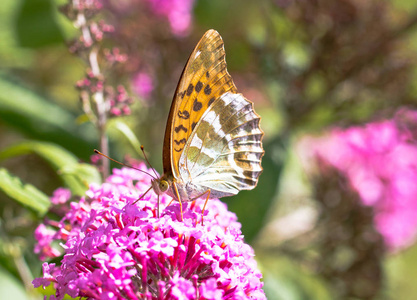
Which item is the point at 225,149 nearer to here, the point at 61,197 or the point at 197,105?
the point at 197,105

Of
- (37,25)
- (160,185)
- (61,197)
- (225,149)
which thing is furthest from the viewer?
(37,25)

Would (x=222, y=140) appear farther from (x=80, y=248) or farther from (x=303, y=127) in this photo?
(x=303, y=127)

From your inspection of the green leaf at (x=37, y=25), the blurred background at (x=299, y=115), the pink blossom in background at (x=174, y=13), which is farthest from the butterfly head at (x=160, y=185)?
the green leaf at (x=37, y=25)

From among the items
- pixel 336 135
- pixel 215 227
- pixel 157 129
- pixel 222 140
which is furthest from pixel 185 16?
pixel 215 227

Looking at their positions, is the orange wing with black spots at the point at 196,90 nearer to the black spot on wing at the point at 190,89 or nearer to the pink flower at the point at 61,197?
the black spot on wing at the point at 190,89

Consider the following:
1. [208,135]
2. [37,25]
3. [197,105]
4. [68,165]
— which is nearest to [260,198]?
[208,135]

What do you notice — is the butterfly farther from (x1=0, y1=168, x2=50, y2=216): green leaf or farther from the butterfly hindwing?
(x1=0, y1=168, x2=50, y2=216): green leaf

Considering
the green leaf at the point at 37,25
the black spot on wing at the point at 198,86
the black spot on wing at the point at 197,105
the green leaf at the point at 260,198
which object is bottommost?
the black spot on wing at the point at 197,105
